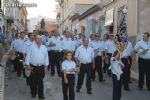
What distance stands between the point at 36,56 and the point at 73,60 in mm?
1456

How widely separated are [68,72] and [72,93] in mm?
Result: 569

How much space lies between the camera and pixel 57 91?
597 inches

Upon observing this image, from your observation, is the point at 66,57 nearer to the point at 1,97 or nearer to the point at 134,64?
the point at 1,97

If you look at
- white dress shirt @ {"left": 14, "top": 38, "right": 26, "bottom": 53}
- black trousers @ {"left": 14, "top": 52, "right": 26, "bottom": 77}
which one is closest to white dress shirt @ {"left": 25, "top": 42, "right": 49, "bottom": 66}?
white dress shirt @ {"left": 14, "top": 38, "right": 26, "bottom": 53}

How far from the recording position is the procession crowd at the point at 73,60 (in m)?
12.8

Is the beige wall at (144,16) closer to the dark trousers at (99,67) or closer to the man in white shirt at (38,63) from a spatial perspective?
the dark trousers at (99,67)

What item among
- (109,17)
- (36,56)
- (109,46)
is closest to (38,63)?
(36,56)

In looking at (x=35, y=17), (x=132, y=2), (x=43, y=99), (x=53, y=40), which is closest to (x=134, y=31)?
(x=132, y=2)

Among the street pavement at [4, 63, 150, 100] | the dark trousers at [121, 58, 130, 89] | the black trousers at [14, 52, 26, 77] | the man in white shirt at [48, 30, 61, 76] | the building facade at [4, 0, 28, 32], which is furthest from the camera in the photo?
the building facade at [4, 0, 28, 32]

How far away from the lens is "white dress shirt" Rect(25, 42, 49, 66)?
13797mm

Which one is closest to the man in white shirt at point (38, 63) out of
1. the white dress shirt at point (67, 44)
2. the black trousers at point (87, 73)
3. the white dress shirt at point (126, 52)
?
the black trousers at point (87, 73)

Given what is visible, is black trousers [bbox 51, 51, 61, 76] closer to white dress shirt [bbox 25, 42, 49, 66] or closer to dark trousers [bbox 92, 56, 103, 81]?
dark trousers [bbox 92, 56, 103, 81]

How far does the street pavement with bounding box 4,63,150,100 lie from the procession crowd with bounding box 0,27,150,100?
30 centimetres

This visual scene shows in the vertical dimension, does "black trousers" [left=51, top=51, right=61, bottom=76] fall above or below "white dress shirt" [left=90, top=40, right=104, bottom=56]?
below
